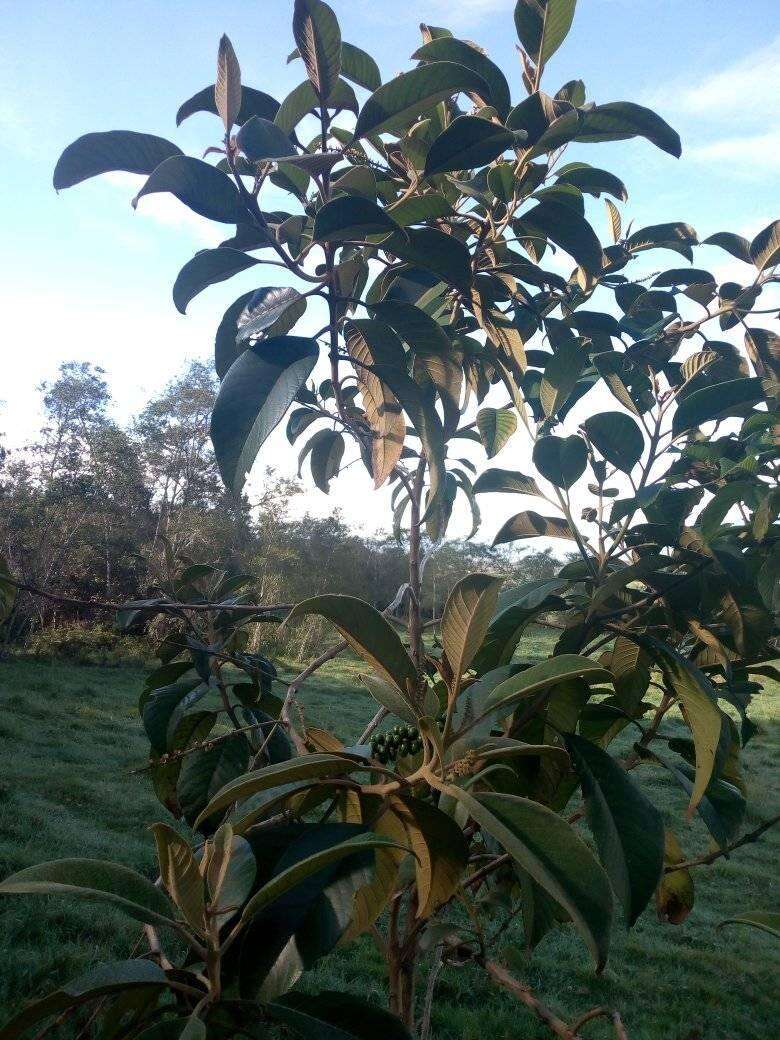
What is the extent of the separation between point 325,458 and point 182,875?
0.78 m

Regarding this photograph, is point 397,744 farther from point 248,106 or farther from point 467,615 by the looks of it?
point 248,106

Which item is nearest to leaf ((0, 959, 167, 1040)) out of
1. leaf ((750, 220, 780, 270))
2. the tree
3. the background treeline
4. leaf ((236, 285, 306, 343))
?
the tree

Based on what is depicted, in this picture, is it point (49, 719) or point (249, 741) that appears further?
point (49, 719)

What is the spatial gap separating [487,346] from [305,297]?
0.33 meters

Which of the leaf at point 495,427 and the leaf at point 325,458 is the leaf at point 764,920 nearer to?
the leaf at point 495,427

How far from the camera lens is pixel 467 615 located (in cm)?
52

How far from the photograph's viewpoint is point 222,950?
48 centimetres

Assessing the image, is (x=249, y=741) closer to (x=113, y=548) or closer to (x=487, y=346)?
(x=487, y=346)

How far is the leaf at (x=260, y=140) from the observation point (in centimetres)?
68

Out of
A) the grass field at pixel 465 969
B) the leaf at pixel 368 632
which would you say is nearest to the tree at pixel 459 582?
the leaf at pixel 368 632

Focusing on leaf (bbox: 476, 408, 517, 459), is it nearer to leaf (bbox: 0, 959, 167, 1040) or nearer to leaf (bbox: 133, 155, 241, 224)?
leaf (bbox: 133, 155, 241, 224)

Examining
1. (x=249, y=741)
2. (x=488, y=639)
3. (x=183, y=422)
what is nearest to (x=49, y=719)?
(x=249, y=741)

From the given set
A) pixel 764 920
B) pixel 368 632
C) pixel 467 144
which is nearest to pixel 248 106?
pixel 467 144

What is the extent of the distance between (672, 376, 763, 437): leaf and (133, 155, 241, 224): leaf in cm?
53
